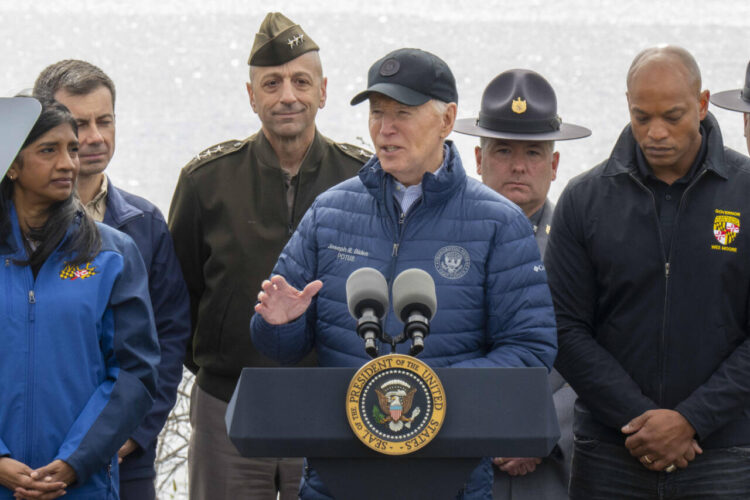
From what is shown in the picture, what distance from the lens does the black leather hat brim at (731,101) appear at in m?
3.91

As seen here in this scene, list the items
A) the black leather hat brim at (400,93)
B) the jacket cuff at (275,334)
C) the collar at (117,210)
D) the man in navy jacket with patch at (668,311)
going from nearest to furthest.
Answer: the jacket cuff at (275,334) < the black leather hat brim at (400,93) < the man in navy jacket with patch at (668,311) < the collar at (117,210)

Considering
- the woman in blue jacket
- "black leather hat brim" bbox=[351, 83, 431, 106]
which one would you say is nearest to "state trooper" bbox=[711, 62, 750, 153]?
"black leather hat brim" bbox=[351, 83, 431, 106]

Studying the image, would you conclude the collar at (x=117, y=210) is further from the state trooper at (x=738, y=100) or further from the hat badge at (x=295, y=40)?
the state trooper at (x=738, y=100)

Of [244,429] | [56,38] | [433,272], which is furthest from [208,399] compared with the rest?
[56,38]

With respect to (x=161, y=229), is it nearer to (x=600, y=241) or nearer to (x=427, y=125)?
(x=427, y=125)

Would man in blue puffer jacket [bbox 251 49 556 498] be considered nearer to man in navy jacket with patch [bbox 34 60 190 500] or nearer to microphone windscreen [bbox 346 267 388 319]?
microphone windscreen [bbox 346 267 388 319]

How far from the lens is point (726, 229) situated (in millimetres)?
2879

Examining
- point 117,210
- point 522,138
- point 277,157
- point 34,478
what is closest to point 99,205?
point 117,210

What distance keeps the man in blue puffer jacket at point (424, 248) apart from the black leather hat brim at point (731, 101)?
1.59m

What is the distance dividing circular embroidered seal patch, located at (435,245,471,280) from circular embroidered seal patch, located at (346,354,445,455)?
25.5 inches

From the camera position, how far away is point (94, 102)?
3316mm

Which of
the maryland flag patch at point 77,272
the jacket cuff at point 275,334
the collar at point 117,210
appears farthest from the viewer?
the collar at point 117,210

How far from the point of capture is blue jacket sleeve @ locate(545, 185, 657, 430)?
2.88 m

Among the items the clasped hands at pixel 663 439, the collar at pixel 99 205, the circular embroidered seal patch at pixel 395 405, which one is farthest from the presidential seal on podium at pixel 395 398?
the collar at pixel 99 205
